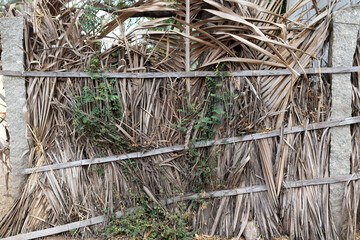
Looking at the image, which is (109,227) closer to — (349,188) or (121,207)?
(121,207)

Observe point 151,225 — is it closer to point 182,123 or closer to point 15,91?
point 182,123

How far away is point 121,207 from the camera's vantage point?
2.82 m

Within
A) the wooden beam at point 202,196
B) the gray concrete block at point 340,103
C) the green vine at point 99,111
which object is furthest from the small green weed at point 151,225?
the gray concrete block at point 340,103

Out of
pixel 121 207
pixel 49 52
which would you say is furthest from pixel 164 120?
pixel 49 52

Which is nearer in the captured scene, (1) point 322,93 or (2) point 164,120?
(1) point 322,93

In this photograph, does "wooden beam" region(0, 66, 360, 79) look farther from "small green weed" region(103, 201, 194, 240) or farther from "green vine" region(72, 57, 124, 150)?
"small green weed" region(103, 201, 194, 240)

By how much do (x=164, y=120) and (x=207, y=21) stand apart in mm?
1273

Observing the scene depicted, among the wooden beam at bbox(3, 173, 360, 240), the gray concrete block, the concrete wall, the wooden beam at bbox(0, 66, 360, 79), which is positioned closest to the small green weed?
the wooden beam at bbox(3, 173, 360, 240)

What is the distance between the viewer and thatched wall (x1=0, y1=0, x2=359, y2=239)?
9.06 ft

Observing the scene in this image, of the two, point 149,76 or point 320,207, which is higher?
point 149,76

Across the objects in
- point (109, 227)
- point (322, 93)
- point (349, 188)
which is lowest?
point (109, 227)

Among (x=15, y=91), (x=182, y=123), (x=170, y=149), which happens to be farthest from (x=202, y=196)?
(x=15, y=91)

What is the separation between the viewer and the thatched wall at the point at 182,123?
2.76 metres

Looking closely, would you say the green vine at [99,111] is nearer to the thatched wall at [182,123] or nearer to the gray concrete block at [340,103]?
the thatched wall at [182,123]
